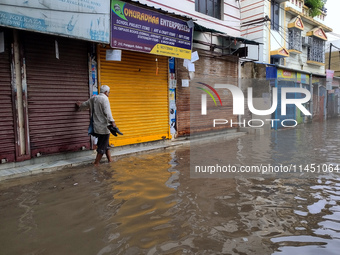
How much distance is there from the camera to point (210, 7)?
39.2ft

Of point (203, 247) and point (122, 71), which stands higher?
point (122, 71)

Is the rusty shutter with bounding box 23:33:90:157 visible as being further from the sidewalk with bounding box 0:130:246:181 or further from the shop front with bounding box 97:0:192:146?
the shop front with bounding box 97:0:192:146

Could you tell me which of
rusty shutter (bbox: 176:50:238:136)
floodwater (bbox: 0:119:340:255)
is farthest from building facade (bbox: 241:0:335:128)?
floodwater (bbox: 0:119:340:255)

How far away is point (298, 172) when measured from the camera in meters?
5.39

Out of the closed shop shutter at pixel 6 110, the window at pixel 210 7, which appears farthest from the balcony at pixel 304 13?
the closed shop shutter at pixel 6 110

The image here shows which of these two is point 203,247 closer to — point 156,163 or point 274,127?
point 156,163

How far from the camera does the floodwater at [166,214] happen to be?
2.68 m

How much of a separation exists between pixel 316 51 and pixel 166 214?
915 inches

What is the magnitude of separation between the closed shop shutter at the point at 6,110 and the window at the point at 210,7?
329 inches

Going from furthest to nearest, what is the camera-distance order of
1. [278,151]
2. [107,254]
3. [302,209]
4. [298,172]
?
1. [278,151]
2. [298,172]
3. [302,209]
4. [107,254]

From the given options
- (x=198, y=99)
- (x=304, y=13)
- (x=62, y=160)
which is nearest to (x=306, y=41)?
(x=304, y=13)

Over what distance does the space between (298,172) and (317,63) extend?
1925cm

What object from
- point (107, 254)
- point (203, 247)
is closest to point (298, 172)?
point (203, 247)

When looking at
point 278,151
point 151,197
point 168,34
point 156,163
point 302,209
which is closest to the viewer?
point 302,209
